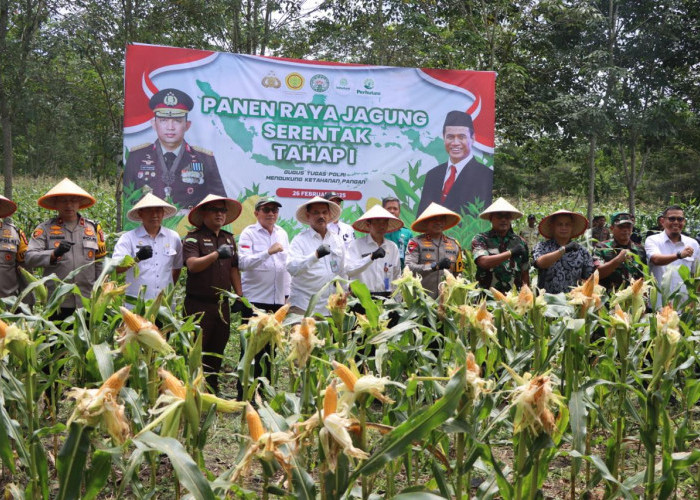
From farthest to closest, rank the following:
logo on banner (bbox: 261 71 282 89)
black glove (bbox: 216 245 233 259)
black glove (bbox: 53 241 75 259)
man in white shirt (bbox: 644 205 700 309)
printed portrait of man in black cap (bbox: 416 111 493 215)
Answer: printed portrait of man in black cap (bbox: 416 111 493 215) < logo on banner (bbox: 261 71 282 89) < man in white shirt (bbox: 644 205 700 309) < black glove (bbox: 216 245 233 259) < black glove (bbox: 53 241 75 259)

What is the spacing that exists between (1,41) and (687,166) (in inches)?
652

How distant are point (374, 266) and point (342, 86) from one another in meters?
2.99

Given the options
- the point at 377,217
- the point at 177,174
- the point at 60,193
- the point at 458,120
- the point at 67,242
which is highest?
the point at 458,120

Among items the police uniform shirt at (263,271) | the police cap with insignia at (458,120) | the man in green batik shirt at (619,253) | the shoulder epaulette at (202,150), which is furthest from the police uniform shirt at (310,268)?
the police cap with insignia at (458,120)

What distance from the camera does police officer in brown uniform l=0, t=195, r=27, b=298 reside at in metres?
4.38

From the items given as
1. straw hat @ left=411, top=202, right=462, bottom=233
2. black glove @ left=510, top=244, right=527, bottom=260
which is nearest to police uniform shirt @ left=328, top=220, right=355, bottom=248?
straw hat @ left=411, top=202, right=462, bottom=233

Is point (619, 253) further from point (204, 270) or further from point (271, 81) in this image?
point (271, 81)

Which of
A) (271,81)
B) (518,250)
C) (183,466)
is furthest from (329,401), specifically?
(271,81)

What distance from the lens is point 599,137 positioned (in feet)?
34.8

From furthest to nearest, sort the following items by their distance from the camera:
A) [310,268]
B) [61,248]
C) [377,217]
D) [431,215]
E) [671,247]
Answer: [671,247]
[431,215]
[377,217]
[310,268]
[61,248]

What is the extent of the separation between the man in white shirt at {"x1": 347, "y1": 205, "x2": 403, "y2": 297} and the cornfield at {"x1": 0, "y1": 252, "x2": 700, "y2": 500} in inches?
57.1

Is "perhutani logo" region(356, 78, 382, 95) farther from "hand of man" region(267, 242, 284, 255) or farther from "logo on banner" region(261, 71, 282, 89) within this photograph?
"hand of man" region(267, 242, 284, 255)

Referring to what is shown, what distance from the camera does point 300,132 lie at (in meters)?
7.08

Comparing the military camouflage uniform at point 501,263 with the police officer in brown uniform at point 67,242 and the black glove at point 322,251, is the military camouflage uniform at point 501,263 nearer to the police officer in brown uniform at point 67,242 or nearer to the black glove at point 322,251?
the black glove at point 322,251
